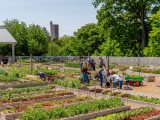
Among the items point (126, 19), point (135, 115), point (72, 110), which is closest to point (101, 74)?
point (135, 115)

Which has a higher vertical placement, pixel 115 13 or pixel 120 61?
pixel 115 13

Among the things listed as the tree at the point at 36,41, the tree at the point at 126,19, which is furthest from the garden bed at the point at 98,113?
the tree at the point at 36,41

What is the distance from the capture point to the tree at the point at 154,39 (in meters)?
52.6

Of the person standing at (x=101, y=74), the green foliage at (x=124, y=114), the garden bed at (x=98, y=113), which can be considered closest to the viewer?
the green foliage at (x=124, y=114)

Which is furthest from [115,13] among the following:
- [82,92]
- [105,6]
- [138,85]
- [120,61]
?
[82,92]

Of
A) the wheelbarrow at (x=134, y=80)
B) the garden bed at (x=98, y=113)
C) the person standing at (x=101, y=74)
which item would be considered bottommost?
the garden bed at (x=98, y=113)

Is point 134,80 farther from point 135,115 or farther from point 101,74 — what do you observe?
point 135,115

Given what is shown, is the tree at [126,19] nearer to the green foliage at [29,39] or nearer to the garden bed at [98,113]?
the green foliage at [29,39]

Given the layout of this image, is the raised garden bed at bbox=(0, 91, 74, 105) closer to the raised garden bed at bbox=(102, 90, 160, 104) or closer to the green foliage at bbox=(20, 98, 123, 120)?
the raised garden bed at bbox=(102, 90, 160, 104)

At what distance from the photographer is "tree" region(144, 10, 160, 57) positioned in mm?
52631

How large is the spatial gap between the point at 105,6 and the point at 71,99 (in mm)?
37522

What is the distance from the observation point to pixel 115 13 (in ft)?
191

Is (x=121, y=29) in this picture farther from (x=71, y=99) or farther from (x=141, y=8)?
(x=71, y=99)

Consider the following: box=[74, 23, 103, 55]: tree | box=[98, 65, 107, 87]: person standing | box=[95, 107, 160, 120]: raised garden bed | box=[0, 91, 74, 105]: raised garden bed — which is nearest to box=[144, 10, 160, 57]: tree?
box=[98, 65, 107, 87]: person standing
